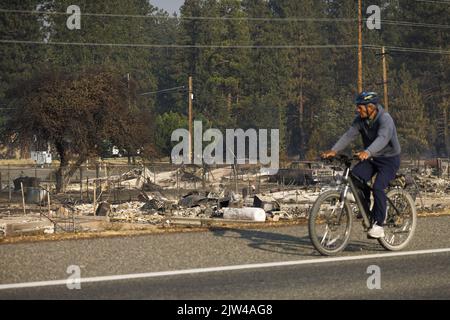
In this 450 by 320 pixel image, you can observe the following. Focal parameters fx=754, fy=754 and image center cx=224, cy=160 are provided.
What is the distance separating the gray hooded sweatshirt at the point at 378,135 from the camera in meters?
8.66

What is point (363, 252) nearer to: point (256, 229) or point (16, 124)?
point (256, 229)

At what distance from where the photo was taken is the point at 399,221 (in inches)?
362

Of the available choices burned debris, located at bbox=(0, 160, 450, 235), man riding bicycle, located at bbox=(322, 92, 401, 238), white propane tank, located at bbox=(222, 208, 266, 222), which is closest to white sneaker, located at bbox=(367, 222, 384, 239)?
man riding bicycle, located at bbox=(322, 92, 401, 238)

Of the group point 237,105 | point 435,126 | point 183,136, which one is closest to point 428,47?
point 435,126

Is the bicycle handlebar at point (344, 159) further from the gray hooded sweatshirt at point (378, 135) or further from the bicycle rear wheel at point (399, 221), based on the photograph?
the bicycle rear wheel at point (399, 221)

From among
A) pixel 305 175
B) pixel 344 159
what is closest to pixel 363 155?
pixel 344 159

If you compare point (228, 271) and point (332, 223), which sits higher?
point (332, 223)

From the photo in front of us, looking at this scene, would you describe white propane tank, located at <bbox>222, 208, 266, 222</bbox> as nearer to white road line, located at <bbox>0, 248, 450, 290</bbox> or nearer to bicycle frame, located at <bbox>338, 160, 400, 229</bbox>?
bicycle frame, located at <bbox>338, 160, 400, 229</bbox>

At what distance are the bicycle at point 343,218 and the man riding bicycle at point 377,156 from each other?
0.34 ft

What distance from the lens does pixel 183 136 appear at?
60875mm

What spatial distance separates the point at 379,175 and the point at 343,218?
0.67 m

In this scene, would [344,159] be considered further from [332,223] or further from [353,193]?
[332,223]

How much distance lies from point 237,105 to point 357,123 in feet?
248

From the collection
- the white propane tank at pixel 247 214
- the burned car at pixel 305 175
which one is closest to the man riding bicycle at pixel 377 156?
the white propane tank at pixel 247 214
